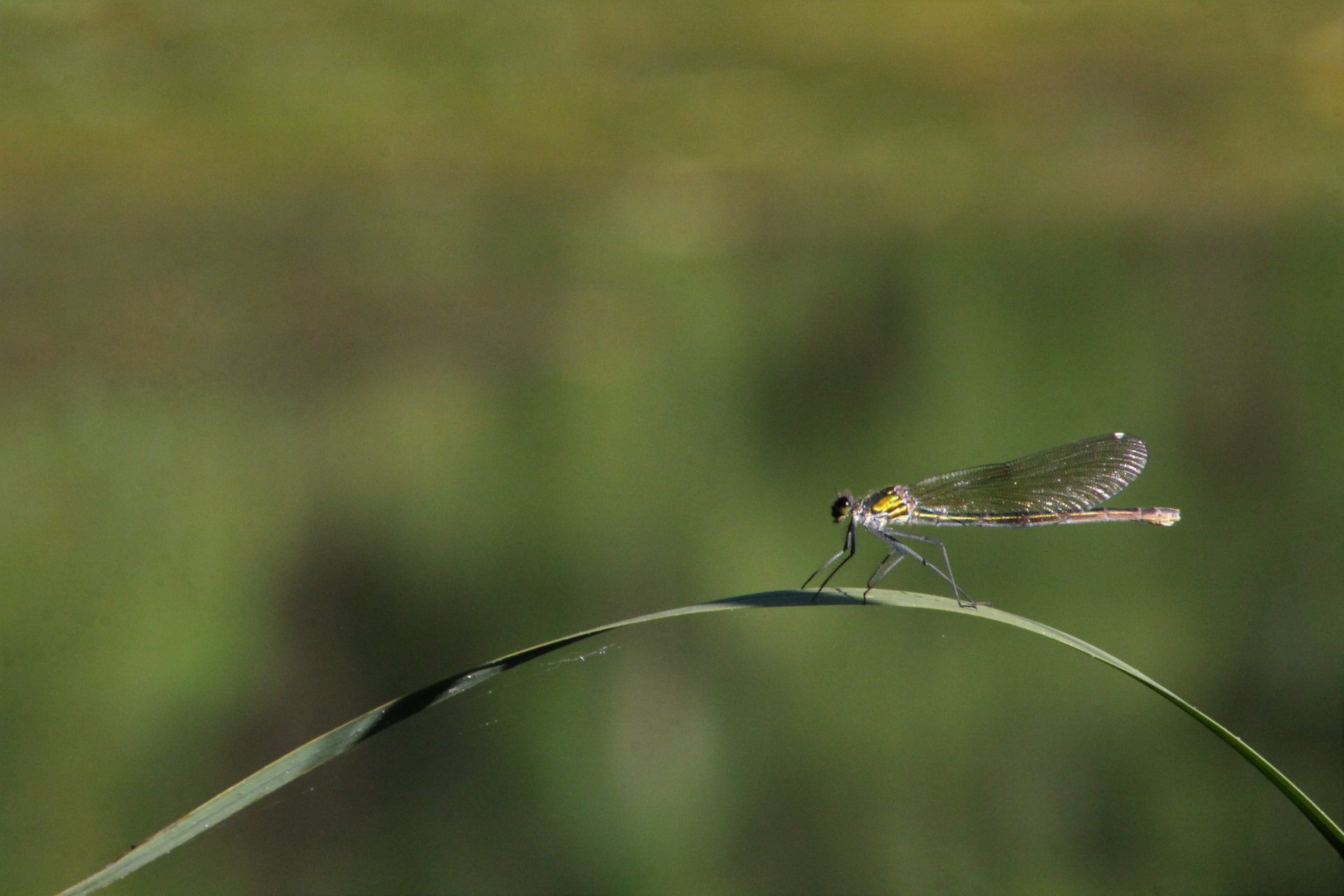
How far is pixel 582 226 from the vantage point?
3.02m

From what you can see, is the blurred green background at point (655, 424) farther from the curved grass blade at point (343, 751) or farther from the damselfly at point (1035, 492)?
the curved grass blade at point (343, 751)

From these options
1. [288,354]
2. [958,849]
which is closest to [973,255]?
[958,849]

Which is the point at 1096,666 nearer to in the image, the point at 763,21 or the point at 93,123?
the point at 763,21

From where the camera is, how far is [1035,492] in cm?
208

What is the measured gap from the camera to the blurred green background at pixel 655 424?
2.21 m

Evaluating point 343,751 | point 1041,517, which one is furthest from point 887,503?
point 343,751

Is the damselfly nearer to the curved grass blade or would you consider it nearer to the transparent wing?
the transparent wing

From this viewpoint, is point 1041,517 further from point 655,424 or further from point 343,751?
point 343,751

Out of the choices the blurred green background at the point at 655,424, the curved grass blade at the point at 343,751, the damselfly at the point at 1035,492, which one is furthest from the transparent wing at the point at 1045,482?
the curved grass blade at the point at 343,751

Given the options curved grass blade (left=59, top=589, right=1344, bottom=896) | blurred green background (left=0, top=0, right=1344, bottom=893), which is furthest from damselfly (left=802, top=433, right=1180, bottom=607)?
curved grass blade (left=59, top=589, right=1344, bottom=896)

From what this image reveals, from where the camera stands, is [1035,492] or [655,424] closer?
[1035,492]

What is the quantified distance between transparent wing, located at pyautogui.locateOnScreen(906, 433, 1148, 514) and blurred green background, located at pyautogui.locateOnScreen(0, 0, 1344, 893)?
359 mm

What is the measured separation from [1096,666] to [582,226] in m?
1.76

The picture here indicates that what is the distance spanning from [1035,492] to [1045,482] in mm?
28
